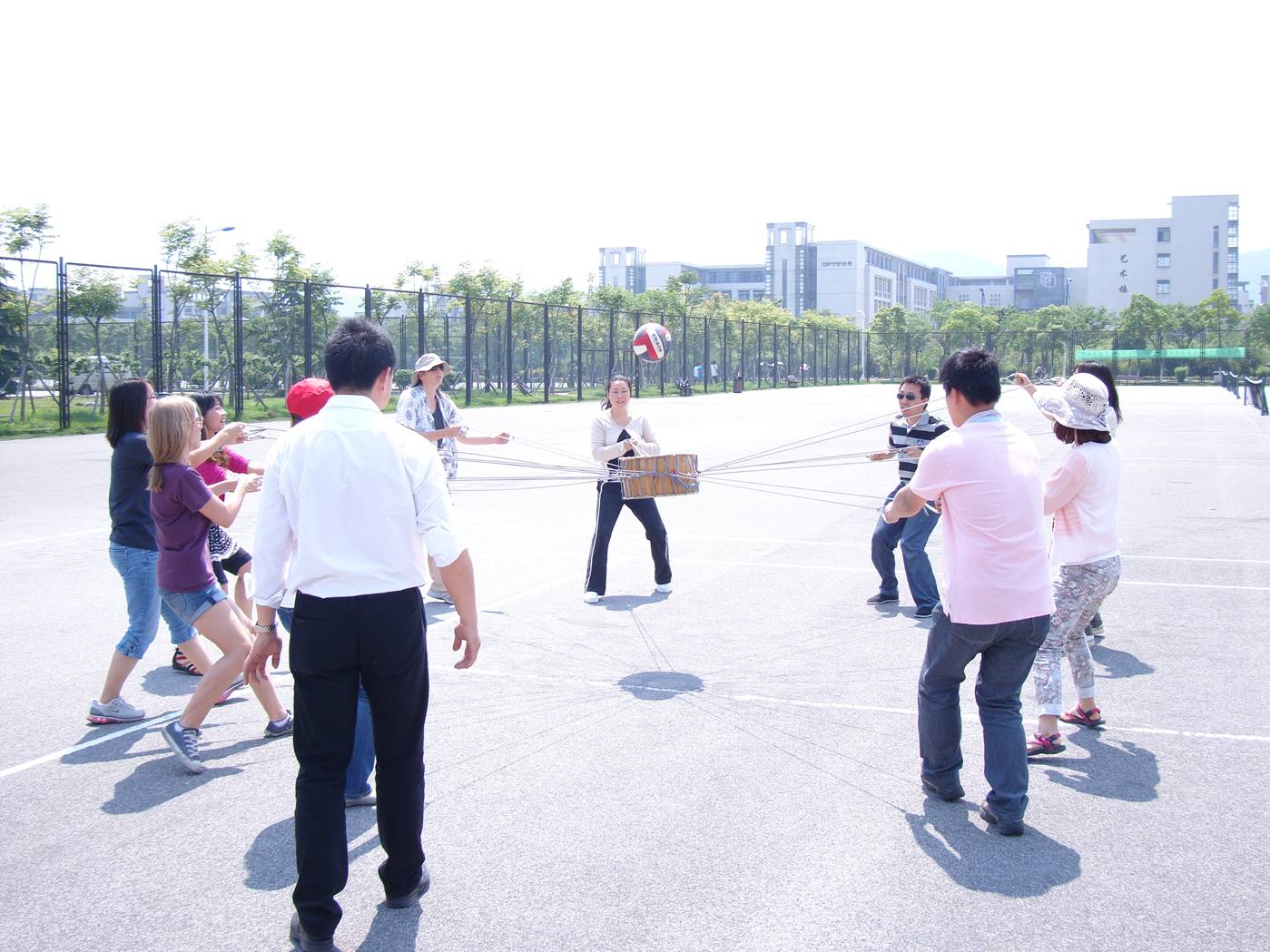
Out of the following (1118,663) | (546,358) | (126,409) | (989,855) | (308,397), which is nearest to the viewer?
(989,855)

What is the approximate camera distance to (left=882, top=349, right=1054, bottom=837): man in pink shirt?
4.61 metres

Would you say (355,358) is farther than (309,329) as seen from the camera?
No

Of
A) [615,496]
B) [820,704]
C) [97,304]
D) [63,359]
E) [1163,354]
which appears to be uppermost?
[1163,354]

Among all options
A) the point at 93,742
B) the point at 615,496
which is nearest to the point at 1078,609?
the point at 615,496

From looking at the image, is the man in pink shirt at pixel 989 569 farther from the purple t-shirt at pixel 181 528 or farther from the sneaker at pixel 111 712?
the sneaker at pixel 111 712

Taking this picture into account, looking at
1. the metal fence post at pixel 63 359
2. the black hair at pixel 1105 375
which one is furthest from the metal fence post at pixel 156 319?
the black hair at pixel 1105 375

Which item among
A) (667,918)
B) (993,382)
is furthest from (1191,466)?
(667,918)

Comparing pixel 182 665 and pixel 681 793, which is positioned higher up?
pixel 182 665

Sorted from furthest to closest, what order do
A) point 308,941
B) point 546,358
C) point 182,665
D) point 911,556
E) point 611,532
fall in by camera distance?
point 546,358 < point 611,532 < point 911,556 < point 182,665 < point 308,941

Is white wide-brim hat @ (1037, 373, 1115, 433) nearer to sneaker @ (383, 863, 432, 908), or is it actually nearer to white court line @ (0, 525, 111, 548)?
sneaker @ (383, 863, 432, 908)

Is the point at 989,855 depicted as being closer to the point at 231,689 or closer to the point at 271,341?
the point at 231,689

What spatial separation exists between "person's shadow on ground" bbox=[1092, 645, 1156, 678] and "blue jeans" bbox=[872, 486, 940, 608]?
1.31m

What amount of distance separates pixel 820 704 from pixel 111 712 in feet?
12.6

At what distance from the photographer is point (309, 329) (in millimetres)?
32719
